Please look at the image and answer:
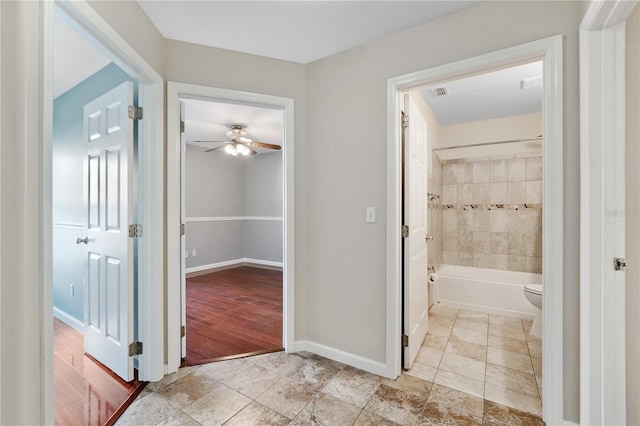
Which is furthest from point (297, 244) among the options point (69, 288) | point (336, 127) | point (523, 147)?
point (523, 147)

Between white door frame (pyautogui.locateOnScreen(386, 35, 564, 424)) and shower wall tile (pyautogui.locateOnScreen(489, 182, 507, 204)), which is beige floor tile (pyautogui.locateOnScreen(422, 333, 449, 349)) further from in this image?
shower wall tile (pyautogui.locateOnScreen(489, 182, 507, 204))

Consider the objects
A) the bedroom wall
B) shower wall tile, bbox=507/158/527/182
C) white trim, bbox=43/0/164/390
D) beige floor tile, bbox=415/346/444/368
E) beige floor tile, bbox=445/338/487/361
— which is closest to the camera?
the bedroom wall

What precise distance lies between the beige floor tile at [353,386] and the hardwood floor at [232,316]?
0.65 m

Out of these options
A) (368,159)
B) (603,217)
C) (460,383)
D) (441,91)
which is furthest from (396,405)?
(441,91)

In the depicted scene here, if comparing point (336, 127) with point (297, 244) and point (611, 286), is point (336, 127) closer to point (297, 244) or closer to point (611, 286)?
point (297, 244)

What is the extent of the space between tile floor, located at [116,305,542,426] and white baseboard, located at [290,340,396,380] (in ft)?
0.14

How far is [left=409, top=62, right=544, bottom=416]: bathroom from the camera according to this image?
7.75ft

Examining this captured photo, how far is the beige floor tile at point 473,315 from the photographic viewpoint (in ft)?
10.3

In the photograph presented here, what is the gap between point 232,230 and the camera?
6.21m

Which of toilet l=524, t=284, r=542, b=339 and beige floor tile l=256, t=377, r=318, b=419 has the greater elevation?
toilet l=524, t=284, r=542, b=339

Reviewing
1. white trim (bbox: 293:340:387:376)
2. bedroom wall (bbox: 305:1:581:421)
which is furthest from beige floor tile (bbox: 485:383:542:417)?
white trim (bbox: 293:340:387:376)

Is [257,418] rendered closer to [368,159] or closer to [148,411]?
[148,411]

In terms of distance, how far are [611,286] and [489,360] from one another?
1.22 meters

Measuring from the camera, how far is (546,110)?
5.09 ft
